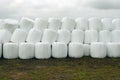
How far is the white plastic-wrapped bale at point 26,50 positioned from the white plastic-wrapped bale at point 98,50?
1.90 m

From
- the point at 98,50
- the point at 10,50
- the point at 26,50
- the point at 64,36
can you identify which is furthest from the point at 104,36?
the point at 10,50

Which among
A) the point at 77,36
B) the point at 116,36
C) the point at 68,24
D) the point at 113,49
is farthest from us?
the point at 68,24

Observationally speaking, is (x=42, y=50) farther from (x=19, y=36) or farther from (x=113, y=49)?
(x=113, y=49)

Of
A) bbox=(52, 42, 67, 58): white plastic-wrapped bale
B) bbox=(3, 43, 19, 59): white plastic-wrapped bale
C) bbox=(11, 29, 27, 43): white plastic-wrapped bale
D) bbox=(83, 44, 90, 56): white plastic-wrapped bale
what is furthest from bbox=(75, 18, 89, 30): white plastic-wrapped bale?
bbox=(3, 43, 19, 59): white plastic-wrapped bale

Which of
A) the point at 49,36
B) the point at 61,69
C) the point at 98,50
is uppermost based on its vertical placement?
the point at 49,36

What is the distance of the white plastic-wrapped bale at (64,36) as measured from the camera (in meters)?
8.90

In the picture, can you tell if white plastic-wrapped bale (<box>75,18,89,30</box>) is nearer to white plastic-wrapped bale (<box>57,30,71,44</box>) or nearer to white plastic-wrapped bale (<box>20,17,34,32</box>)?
white plastic-wrapped bale (<box>57,30,71,44</box>)

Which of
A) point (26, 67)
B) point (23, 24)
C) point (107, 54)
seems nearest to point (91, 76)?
point (26, 67)

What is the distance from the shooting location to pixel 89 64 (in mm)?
7789

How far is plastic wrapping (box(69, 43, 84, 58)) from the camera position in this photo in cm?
845

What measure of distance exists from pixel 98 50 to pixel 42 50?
70.1 inches

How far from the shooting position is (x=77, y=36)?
894cm

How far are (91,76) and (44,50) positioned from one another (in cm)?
237

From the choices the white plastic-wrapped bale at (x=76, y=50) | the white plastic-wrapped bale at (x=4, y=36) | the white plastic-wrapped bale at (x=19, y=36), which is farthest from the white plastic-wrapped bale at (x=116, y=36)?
the white plastic-wrapped bale at (x=4, y=36)
